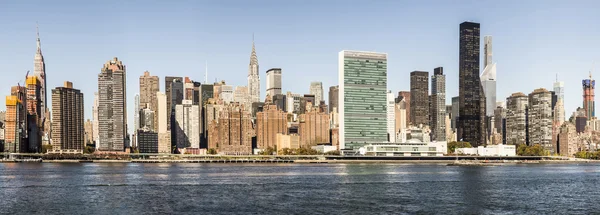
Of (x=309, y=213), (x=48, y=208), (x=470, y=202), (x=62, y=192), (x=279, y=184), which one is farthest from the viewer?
(x=279, y=184)

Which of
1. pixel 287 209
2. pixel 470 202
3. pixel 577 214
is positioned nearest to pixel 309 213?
pixel 287 209

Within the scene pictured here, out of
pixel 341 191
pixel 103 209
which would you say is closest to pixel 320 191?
pixel 341 191

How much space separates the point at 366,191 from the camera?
116062 millimetres

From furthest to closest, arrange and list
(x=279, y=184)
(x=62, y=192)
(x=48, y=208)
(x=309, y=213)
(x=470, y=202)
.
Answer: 1. (x=279, y=184)
2. (x=62, y=192)
3. (x=470, y=202)
4. (x=48, y=208)
5. (x=309, y=213)

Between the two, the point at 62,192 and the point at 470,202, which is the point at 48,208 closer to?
the point at 62,192

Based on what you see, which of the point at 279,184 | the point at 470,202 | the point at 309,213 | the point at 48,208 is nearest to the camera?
the point at 309,213

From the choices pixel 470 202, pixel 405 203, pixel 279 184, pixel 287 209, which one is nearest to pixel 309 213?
pixel 287 209

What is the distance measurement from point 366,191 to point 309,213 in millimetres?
33892

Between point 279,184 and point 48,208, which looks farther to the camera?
point 279,184

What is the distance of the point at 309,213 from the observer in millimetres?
83750

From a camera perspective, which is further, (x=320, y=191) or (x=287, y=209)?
(x=320, y=191)

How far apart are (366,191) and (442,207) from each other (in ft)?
88.8

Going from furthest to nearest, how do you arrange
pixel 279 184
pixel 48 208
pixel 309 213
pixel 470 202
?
1. pixel 279 184
2. pixel 470 202
3. pixel 48 208
4. pixel 309 213

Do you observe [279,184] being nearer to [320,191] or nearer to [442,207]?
[320,191]
